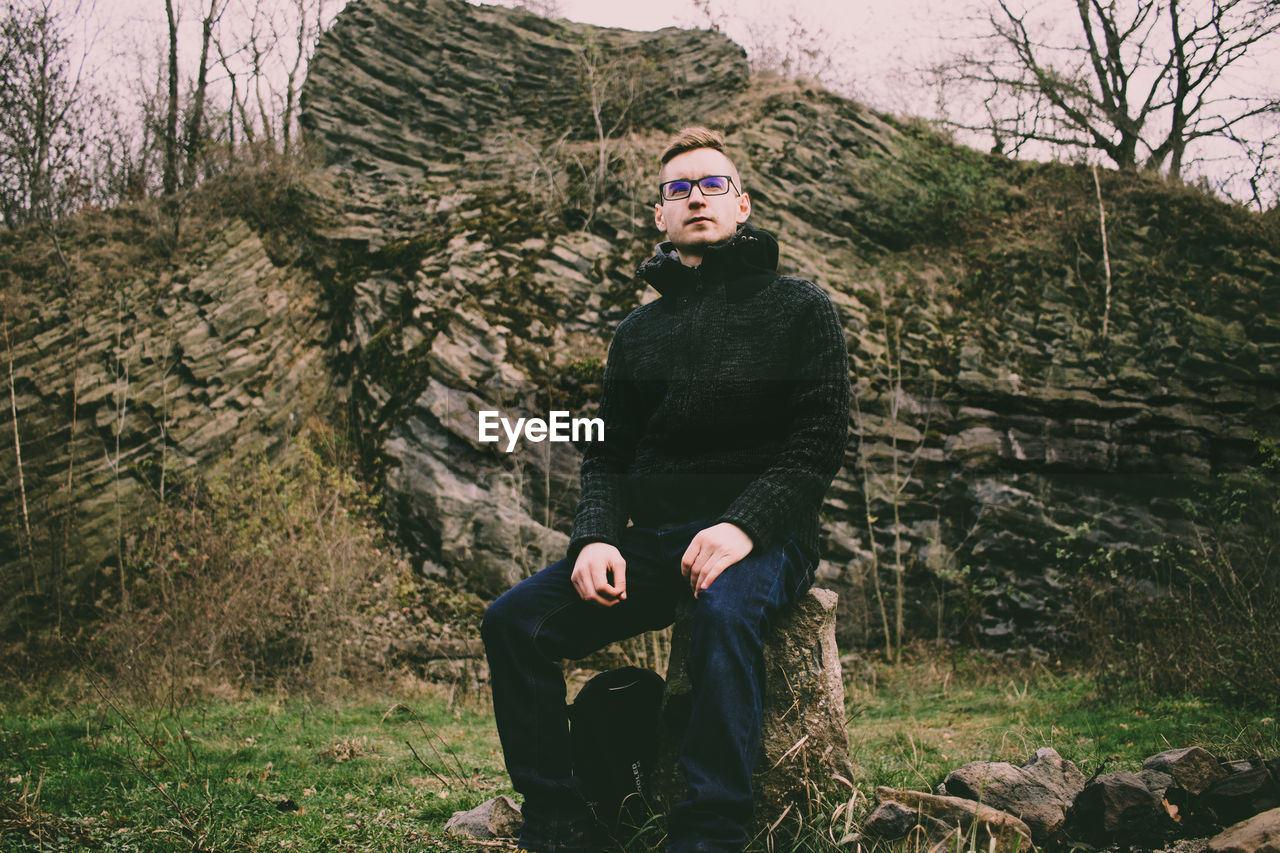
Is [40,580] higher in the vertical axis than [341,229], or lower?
lower

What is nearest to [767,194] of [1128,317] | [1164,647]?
[1128,317]

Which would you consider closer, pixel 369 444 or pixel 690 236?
pixel 690 236

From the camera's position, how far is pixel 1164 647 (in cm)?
547

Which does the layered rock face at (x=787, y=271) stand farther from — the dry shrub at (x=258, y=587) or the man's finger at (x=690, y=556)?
the man's finger at (x=690, y=556)

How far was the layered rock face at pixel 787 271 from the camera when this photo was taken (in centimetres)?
811

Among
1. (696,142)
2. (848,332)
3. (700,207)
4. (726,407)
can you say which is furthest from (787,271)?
(726,407)

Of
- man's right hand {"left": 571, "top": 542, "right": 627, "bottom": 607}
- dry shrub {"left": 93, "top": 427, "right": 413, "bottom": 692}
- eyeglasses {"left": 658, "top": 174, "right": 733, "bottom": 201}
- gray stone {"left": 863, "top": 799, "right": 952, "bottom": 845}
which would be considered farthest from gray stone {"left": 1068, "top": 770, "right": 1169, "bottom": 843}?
dry shrub {"left": 93, "top": 427, "right": 413, "bottom": 692}

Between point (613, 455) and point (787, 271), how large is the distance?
25.4 ft

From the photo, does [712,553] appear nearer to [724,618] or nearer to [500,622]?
[724,618]

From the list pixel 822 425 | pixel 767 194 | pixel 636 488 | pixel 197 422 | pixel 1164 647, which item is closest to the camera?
pixel 822 425

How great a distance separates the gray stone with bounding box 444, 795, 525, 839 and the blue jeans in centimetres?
42

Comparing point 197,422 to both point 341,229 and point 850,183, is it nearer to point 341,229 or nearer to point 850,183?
point 341,229

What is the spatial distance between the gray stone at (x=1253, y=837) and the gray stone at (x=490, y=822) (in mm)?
1864

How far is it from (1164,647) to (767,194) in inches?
298
